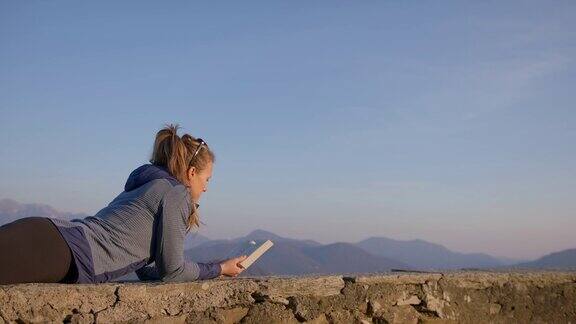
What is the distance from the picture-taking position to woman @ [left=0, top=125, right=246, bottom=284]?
2.79 metres

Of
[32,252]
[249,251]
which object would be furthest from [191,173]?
[32,252]

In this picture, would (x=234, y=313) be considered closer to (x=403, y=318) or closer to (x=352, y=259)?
(x=403, y=318)

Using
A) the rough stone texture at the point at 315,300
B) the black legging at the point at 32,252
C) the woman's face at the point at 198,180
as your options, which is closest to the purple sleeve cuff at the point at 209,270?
the rough stone texture at the point at 315,300

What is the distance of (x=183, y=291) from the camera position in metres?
3.03

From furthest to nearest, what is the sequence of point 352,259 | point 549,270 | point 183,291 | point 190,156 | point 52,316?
point 352,259
point 549,270
point 190,156
point 183,291
point 52,316

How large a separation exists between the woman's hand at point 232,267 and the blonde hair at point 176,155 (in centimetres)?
32

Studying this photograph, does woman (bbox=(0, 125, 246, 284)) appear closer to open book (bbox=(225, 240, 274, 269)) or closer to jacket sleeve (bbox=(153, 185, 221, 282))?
jacket sleeve (bbox=(153, 185, 221, 282))

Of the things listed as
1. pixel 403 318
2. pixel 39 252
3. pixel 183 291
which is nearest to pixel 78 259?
pixel 39 252

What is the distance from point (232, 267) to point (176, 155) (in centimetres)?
77

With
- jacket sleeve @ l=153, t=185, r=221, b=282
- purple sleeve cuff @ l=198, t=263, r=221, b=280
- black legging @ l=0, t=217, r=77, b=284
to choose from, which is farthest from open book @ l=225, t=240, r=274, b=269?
black legging @ l=0, t=217, r=77, b=284

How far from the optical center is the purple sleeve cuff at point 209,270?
326 cm

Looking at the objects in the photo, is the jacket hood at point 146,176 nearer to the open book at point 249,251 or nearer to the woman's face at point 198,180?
the woman's face at point 198,180

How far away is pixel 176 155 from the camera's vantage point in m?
3.31

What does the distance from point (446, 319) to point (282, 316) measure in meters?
1.05
